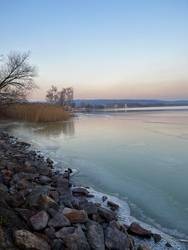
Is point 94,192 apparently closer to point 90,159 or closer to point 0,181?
point 0,181

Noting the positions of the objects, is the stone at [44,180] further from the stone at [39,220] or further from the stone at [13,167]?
the stone at [39,220]

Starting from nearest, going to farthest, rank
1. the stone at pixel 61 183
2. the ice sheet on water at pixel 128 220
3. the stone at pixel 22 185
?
the ice sheet on water at pixel 128 220 < the stone at pixel 22 185 < the stone at pixel 61 183

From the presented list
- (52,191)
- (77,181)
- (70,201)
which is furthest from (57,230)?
(77,181)

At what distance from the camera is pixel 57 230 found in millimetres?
2908

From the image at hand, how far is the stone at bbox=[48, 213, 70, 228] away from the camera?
9.68ft

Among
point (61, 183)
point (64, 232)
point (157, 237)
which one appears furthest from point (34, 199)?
point (157, 237)

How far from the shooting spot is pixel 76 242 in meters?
2.61

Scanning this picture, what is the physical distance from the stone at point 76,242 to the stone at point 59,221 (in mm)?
311

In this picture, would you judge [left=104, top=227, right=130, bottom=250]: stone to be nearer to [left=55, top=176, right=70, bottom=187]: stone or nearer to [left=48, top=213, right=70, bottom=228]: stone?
[left=48, top=213, right=70, bottom=228]: stone

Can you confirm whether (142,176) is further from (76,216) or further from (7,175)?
(7,175)

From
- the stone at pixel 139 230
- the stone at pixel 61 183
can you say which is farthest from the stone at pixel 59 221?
the stone at pixel 61 183

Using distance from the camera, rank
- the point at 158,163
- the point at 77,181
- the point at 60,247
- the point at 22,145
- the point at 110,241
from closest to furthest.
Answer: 1. the point at 60,247
2. the point at 110,241
3. the point at 77,181
4. the point at 158,163
5. the point at 22,145

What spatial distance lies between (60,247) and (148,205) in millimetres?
2284

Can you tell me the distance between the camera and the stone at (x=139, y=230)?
3.17 metres
